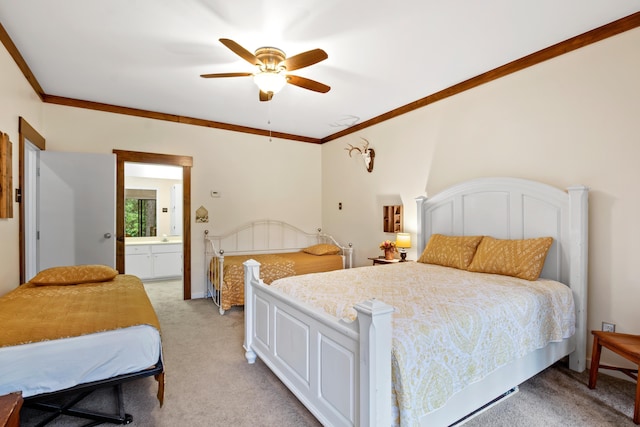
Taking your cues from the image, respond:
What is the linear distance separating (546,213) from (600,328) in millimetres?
977

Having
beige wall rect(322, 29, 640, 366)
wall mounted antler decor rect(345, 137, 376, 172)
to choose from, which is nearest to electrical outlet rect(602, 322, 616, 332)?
beige wall rect(322, 29, 640, 366)

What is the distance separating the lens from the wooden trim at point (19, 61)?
2.44 m

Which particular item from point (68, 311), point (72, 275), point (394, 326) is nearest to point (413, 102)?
point (394, 326)

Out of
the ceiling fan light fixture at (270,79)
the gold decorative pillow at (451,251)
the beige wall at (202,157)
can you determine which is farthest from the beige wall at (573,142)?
the beige wall at (202,157)

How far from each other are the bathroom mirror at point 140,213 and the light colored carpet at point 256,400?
4.26 m

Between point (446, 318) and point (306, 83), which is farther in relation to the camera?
point (306, 83)

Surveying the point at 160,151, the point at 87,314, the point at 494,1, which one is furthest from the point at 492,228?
the point at 160,151

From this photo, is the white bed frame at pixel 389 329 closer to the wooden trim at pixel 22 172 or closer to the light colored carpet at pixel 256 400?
the light colored carpet at pixel 256 400

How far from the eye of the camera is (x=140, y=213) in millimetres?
6410

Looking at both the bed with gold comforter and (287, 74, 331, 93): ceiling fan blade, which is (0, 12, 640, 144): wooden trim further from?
the bed with gold comforter

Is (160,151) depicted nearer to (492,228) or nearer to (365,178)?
(365,178)

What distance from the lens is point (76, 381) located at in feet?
5.31

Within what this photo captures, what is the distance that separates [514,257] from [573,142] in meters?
1.08

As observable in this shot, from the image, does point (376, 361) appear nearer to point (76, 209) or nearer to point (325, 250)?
point (325, 250)
